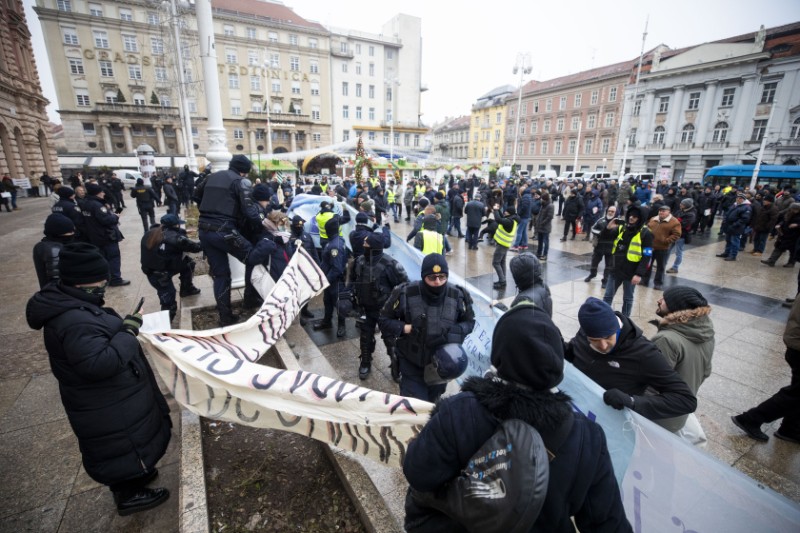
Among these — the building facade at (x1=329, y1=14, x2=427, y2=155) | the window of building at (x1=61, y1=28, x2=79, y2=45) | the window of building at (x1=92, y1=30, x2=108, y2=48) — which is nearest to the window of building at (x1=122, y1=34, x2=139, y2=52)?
the window of building at (x1=92, y1=30, x2=108, y2=48)

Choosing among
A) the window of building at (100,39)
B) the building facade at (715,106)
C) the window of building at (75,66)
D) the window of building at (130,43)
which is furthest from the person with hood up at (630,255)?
the window of building at (100,39)

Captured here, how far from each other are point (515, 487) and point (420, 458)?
42 cm

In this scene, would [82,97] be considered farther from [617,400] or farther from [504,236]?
[617,400]

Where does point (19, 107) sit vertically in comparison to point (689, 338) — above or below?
above

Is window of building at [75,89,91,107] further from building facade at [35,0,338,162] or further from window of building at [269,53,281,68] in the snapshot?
window of building at [269,53,281,68]

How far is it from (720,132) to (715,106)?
277 centimetres

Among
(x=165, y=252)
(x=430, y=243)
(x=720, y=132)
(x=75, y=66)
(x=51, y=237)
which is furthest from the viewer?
(x=75, y=66)

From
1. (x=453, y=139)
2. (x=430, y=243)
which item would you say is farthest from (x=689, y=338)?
(x=453, y=139)

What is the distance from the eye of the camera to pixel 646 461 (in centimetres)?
221

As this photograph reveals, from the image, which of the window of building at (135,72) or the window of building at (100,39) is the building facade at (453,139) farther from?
the window of building at (100,39)

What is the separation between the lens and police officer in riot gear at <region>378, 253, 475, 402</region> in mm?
3164

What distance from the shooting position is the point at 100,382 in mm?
2365

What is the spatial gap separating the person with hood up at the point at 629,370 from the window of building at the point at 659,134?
52.1 meters

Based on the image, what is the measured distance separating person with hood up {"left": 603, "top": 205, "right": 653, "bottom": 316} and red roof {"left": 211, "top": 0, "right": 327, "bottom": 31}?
63.4 metres
